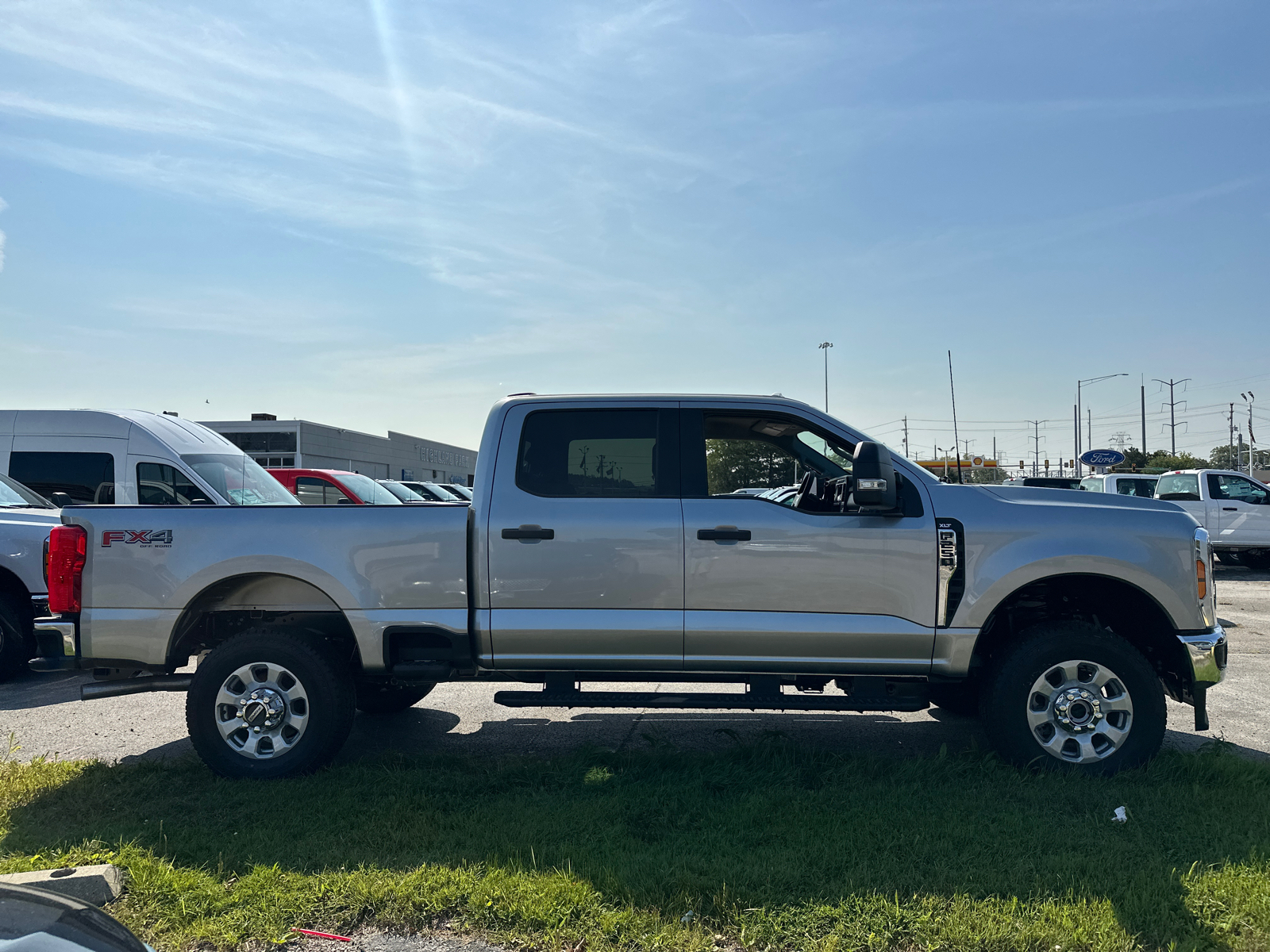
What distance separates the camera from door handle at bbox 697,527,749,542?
4.86 metres

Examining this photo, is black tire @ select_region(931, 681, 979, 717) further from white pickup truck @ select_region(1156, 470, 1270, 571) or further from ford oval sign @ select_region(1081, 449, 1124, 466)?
ford oval sign @ select_region(1081, 449, 1124, 466)

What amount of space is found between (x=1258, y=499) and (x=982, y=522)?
52.3ft

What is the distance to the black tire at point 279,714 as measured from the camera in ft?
16.2

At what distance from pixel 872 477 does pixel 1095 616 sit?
1817 mm

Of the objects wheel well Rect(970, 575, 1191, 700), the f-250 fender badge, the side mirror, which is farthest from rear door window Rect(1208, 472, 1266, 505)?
the f-250 fender badge

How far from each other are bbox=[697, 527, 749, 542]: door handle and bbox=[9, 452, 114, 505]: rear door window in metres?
8.30

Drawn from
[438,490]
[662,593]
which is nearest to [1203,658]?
[662,593]

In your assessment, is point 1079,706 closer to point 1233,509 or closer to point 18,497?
point 18,497

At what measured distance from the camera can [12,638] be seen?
775cm

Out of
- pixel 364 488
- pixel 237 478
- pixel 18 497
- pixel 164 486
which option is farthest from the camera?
pixel 364 488

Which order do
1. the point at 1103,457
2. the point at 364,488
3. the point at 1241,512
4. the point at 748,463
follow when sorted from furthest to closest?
the point at 1103,457, the point at 1241,512, the point at 364,488, the point at 748,463

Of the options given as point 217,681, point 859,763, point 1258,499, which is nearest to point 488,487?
point 217,681

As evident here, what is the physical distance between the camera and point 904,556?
482cm

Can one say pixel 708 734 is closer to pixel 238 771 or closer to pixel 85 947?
pixel 238 771
